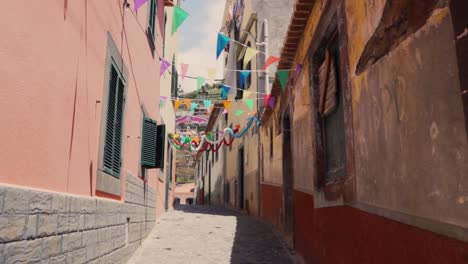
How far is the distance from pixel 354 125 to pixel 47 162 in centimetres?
284

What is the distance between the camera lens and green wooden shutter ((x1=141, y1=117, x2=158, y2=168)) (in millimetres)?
8391

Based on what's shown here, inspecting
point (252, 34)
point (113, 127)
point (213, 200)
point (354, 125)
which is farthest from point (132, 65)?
point (213, 200)

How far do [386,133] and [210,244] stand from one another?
634 cm

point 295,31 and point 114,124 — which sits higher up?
point 295,31

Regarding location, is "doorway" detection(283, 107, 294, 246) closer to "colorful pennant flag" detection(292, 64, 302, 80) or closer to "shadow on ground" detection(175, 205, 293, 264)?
"shadow on ground" detection(175, 205, 293, 264)

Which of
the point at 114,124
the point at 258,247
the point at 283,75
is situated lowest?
the point at 258,247

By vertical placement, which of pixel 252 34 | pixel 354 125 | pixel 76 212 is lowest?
pixel 76 212

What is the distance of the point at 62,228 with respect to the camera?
363 cm

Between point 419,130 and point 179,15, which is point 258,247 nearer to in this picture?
point 179,15

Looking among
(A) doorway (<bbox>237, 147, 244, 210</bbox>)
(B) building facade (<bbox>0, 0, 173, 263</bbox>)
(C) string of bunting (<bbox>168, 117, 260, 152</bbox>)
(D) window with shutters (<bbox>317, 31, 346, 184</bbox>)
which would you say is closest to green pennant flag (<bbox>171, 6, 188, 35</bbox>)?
(B) building facade (<bbox>0, 0, 173, 263</bbox>)

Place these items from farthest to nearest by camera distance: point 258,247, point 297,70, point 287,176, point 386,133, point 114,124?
point 287,176 → point 258,247 → point 297,70 → point 114,124 → point 386,133

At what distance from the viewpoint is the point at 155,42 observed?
9.93 meters

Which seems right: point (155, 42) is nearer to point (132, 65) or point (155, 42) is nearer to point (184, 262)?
point (132, 65)

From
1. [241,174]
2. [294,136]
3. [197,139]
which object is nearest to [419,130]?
[294,136]
